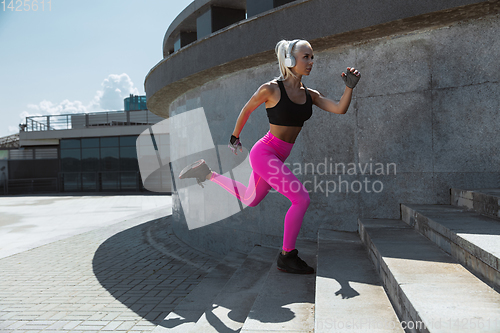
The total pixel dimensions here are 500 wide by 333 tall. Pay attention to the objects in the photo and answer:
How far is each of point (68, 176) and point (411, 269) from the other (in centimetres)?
3142

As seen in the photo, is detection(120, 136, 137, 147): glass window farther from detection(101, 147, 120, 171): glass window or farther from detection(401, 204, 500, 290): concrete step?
detection(401, 204, 500, 290): concrete step

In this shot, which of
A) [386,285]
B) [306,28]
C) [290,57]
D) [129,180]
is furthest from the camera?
[129,180]

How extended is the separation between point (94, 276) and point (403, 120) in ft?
17.1

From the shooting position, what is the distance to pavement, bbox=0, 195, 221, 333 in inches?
160

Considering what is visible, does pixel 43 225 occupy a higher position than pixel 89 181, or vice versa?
pixel 89 181

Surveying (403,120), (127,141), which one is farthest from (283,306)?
(127,141)

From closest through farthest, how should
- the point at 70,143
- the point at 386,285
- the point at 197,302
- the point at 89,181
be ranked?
the point at 386,285 < the point at 197,302 < the point at 89,181 < the point at 70,143

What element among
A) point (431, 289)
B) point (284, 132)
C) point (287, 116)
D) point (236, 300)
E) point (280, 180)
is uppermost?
point (287, 116)

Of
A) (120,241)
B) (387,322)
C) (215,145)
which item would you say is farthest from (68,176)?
(387,322)

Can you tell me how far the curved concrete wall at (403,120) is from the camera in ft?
14.2

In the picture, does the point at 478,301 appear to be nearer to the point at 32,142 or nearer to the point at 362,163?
the point at 362,163

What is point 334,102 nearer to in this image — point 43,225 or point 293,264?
point 293,264

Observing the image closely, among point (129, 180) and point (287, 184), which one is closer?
point (287, 184)

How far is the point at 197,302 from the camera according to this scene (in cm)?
430
